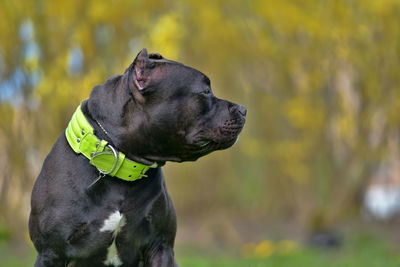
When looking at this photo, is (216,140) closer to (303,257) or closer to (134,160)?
(134,160)

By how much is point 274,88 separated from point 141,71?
7153mm

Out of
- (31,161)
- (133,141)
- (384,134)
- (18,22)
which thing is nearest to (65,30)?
(18,22)

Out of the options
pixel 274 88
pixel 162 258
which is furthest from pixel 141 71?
pixel 274 88

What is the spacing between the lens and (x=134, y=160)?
316 cm

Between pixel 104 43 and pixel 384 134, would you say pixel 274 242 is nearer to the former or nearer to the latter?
pixel 384 134

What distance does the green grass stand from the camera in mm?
6469

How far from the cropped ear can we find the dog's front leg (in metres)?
0.84

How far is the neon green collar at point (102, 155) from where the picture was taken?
310 cm

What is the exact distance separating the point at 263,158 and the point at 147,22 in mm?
3686

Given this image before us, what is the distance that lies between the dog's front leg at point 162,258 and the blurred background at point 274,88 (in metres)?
4.27

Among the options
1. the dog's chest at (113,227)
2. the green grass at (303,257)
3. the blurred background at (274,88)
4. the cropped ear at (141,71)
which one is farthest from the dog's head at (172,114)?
the blurred background at (274,88)

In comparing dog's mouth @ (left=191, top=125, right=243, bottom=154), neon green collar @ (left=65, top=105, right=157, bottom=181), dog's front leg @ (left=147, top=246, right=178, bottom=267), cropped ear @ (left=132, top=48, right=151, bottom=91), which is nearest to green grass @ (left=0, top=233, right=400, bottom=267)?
dog's front leg @ (left=147, top=246, right=178, bottom=267)

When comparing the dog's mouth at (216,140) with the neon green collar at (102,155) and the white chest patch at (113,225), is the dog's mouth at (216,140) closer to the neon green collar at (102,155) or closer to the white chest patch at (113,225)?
the neon green collar at (102,155)

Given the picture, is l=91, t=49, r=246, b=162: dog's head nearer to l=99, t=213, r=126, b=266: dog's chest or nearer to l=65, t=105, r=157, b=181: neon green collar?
l=65, t=105, r=157, b=181: neon green collar
